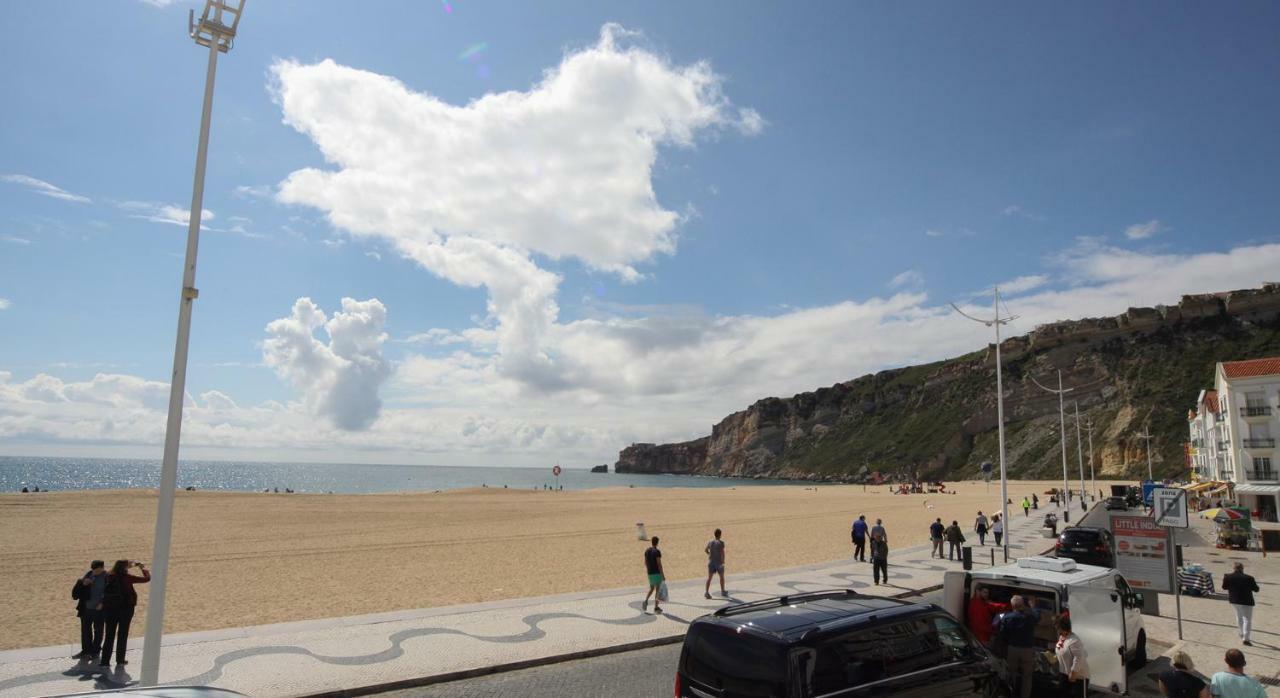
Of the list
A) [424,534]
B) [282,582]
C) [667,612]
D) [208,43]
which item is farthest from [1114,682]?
[424,534]

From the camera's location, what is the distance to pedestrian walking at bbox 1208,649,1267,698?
21.7 feet

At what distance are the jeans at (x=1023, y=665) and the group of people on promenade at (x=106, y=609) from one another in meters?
12.8

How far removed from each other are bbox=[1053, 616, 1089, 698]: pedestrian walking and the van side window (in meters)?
2.04

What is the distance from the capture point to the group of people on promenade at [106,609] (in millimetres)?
10984

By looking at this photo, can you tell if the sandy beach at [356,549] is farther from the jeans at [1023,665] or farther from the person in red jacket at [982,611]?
the jeans at [1023,665]

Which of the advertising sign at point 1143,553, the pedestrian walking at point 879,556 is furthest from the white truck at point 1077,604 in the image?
the pedestrian walking at point 879,556

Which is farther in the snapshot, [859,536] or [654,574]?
[859,536]

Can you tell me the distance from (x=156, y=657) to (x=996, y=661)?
10.6m

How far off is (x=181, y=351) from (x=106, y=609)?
4.76 meters

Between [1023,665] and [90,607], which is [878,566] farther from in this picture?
[90,607]

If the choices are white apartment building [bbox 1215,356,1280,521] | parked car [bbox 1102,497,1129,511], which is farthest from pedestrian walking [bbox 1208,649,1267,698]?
white apartment building [bbox 1215,356,1280,521]

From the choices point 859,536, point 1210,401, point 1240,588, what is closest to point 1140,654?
point 1240,588

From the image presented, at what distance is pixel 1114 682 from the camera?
9.15m

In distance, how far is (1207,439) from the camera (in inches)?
2805
